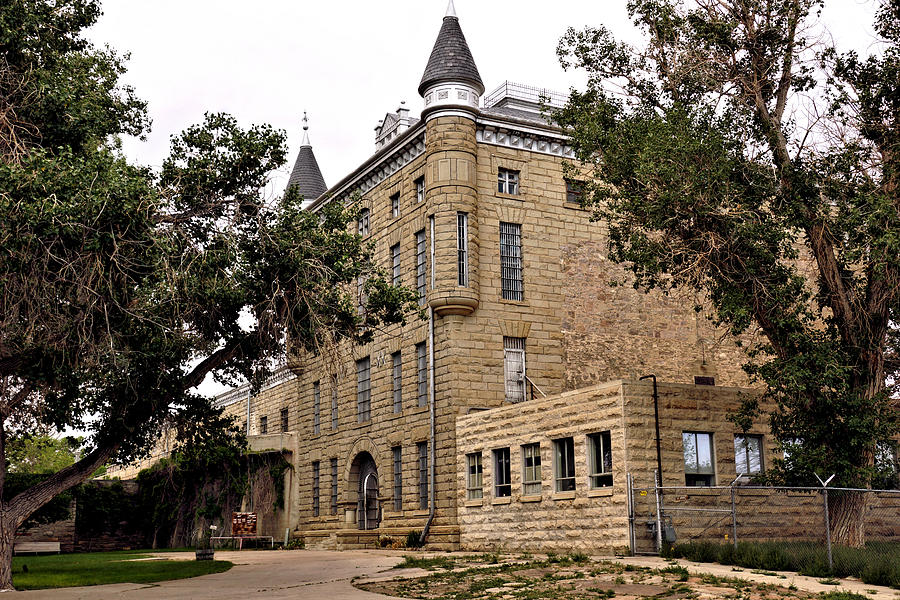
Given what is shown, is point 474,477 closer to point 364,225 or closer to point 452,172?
point 452,172

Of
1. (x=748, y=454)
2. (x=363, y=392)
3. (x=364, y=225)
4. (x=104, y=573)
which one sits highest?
(x=364, y=225)

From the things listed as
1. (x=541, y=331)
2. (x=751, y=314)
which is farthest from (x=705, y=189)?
(x=541, y=331)

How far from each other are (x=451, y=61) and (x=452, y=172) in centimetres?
377

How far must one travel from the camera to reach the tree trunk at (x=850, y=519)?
59.3ft

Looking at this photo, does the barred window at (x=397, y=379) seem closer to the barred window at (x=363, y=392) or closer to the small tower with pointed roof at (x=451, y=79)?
the barred window at (x=363, y=392)

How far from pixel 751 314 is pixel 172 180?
12.4m

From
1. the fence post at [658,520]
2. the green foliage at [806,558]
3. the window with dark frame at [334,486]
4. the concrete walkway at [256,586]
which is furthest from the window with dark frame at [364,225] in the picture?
the green foliage at [806,558]

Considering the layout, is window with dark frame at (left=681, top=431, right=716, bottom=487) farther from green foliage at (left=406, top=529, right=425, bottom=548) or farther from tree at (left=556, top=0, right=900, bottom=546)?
green foliage at (left=406, top=529, right=425, bottom=548)

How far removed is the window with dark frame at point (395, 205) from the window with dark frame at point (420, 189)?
1346 millimetres

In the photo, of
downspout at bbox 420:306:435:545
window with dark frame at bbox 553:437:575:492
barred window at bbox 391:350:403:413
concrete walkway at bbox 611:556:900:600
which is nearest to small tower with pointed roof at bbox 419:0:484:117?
downspout at bbox 420:306:435:545

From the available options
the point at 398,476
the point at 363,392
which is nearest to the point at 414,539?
the point at 398,476

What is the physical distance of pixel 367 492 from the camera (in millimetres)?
31438

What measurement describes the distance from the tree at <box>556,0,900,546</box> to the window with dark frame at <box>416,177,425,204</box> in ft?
30.9

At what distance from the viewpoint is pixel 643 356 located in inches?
1135
